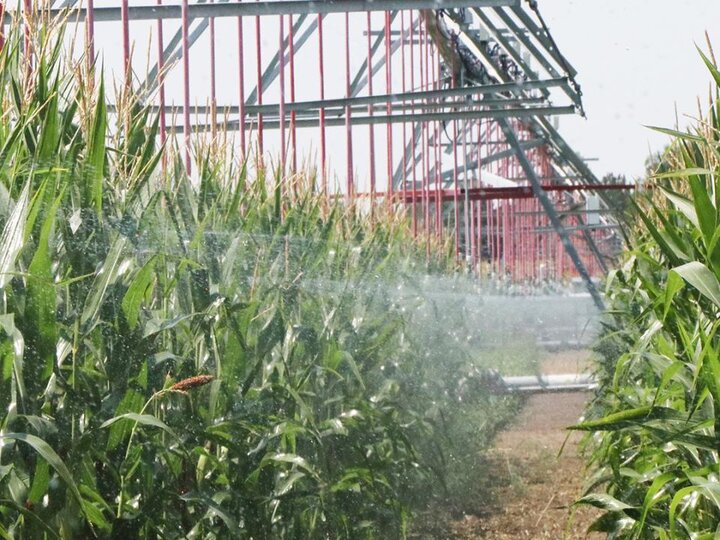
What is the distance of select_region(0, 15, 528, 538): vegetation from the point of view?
1.90 meters

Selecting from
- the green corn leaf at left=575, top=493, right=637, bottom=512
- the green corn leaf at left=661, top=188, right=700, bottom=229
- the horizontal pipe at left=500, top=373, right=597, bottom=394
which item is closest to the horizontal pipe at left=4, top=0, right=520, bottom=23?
the green corn leaf at left=661, top=188, right=700, bottom=229

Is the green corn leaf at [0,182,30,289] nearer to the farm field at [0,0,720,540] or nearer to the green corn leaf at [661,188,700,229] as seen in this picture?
the farm field at [0,0,720,540]

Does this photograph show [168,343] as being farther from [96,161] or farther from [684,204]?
[684,204]

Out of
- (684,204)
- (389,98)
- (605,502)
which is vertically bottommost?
(605,502)

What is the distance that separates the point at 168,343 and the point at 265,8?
76.7 inches

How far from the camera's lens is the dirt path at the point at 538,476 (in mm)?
5035

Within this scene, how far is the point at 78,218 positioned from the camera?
2.11 m

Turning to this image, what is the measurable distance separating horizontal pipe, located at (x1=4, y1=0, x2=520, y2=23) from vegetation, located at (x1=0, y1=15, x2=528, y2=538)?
554mm

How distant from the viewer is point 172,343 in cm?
244

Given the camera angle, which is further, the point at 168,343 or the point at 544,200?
the point at 544,200

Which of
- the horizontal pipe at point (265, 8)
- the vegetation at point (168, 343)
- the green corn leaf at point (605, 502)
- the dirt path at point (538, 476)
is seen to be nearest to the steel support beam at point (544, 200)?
the dirt path at point (538, 476)

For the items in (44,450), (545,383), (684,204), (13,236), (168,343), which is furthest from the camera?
(545,383)

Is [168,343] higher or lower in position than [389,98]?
lower

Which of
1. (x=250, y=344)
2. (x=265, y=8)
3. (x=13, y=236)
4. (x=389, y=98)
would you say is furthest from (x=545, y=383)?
(x=13, y=236)
